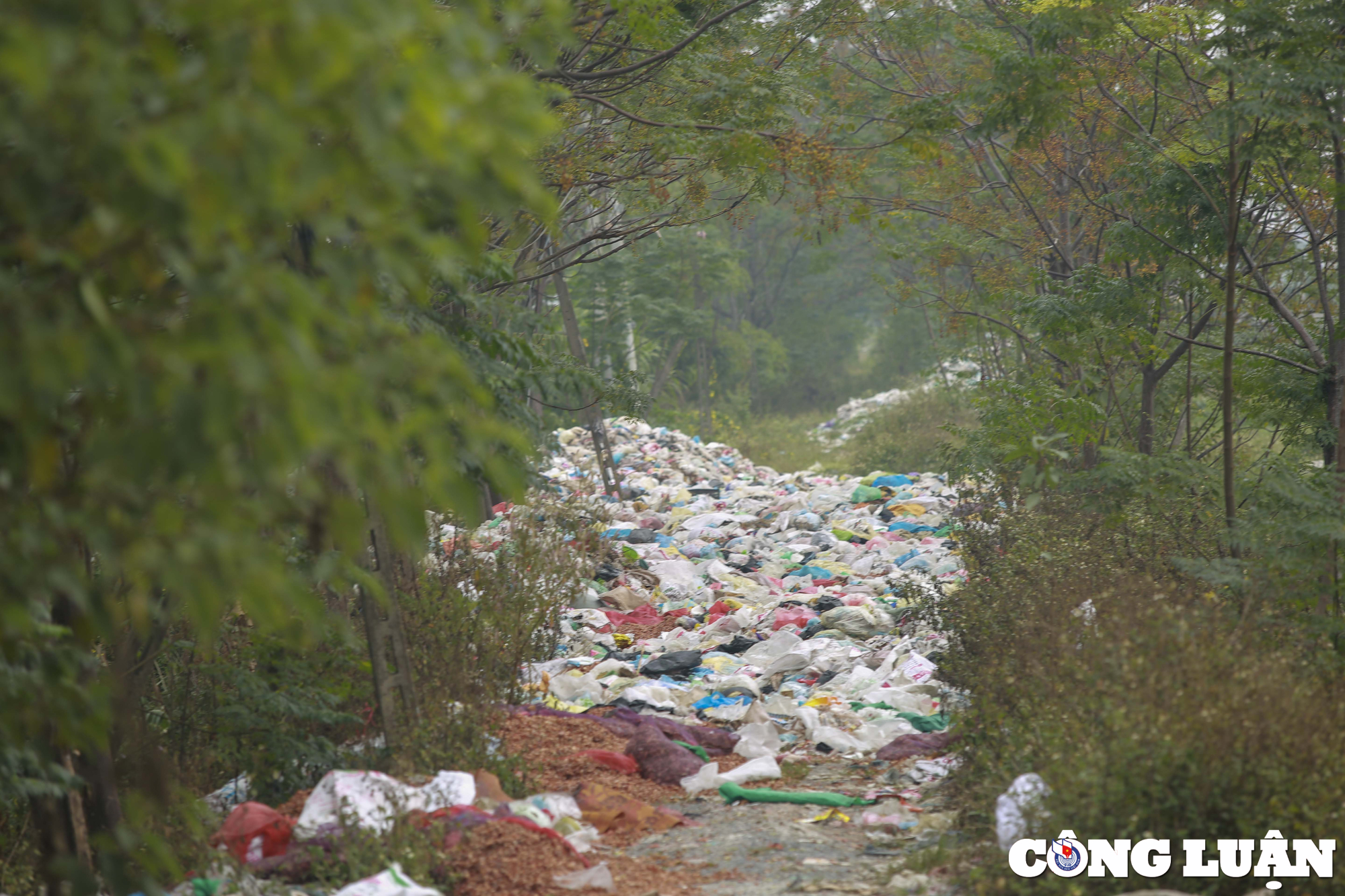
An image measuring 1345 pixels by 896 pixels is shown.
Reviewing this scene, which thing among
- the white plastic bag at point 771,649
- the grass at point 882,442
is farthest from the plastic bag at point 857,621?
the grass at point 882,442

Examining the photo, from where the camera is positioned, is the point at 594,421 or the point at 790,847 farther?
the point at 594,421

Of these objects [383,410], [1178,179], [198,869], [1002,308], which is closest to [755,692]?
[198,869]

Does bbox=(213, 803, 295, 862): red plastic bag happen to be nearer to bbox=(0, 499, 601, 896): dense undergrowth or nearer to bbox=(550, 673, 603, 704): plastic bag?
bbox=(0, 499, 601, 896): dense undergrowth

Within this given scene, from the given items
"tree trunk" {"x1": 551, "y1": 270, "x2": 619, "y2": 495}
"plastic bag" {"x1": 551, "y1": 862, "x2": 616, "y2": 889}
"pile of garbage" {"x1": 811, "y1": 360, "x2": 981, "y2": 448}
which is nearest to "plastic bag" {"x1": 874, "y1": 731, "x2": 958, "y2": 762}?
"plastic bag" {"x1": 551, "y1": 862, "x2": 616, "y2": 889}

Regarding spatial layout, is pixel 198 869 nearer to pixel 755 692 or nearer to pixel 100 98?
pixel 100 98

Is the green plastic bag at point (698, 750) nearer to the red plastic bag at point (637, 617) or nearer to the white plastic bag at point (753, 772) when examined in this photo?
the white plastic bag at point (753, 772)

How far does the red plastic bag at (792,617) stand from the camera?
297 inches

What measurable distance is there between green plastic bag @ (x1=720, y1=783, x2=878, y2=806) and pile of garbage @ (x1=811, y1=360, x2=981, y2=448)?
48.6 feet

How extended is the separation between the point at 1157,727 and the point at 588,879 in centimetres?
184

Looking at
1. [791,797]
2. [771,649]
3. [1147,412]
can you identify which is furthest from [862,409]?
[791,797]

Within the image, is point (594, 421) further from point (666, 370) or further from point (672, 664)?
point (666, 370)

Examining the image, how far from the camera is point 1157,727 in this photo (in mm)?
3055

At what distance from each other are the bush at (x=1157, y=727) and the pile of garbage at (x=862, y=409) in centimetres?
1469

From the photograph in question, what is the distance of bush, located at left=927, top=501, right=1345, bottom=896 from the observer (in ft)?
9.84
